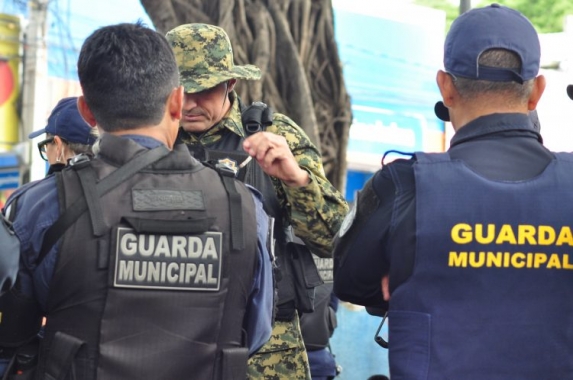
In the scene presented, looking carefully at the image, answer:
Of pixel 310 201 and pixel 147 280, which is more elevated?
pixel 310 201

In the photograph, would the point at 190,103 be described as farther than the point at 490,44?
Yes

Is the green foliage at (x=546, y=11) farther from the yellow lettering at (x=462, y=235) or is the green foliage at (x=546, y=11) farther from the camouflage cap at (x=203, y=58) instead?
the yellow lettering at (x=462, y=235)

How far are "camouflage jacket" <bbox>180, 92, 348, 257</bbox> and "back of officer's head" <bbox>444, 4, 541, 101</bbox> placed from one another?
1.00 meters

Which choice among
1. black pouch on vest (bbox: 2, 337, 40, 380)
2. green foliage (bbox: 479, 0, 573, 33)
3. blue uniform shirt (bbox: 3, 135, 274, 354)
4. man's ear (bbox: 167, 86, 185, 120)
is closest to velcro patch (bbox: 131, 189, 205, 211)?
blue uniform shirt (bbox: 3, 135, 274, 354)

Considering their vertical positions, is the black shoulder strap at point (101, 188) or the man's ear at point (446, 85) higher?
the man's ear at point (446, 85)

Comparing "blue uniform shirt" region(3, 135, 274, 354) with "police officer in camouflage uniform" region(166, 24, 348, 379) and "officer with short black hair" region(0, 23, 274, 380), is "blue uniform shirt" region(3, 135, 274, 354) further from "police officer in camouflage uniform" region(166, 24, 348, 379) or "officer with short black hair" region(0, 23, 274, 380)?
"police officer in camouflage uniform" region(166, 24, 348, 379)

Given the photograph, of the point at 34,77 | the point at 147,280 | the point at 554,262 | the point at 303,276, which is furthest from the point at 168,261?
the point at 34,77

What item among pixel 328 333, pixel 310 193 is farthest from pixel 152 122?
pixel 328 333

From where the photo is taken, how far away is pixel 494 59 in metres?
2.75

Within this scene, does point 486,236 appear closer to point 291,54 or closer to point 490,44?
point 490,44

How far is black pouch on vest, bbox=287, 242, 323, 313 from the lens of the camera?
387 centimetres

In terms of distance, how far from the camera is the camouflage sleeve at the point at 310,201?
366 centimetres

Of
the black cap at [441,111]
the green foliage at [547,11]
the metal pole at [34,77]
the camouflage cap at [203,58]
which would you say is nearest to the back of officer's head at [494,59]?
the black cap at [441,111]

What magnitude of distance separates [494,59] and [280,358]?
1.61 m
